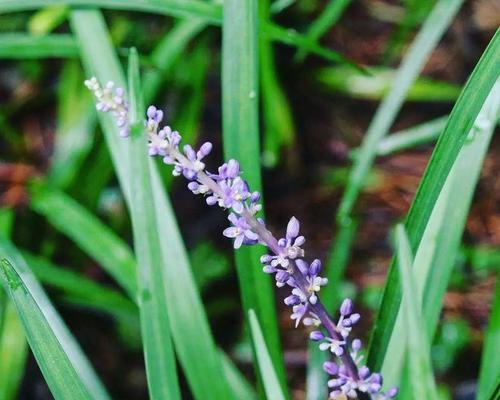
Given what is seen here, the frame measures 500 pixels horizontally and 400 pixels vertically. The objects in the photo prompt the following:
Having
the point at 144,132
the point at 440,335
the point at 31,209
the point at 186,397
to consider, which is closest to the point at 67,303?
the point at 31,209

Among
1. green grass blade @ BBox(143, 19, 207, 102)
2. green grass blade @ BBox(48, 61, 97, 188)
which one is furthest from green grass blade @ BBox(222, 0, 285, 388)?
green grass blade @ BBox(48, 61, 97, 188)

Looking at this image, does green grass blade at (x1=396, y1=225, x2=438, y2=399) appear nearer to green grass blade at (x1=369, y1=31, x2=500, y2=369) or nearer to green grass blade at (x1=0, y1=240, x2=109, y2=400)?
green grass blade at (x1=369, y1=31, x2=500, y2=369)

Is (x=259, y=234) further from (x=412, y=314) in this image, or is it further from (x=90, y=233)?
(x=90, y=233)

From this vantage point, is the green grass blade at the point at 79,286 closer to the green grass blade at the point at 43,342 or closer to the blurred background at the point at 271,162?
the blurred background at the point at 271,162

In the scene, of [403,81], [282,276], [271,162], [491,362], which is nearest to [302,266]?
[282,276]

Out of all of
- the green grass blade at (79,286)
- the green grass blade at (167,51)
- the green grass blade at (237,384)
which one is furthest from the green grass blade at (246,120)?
the green grass blade at (167,51)

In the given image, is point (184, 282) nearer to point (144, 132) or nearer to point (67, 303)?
point (144, 132)
